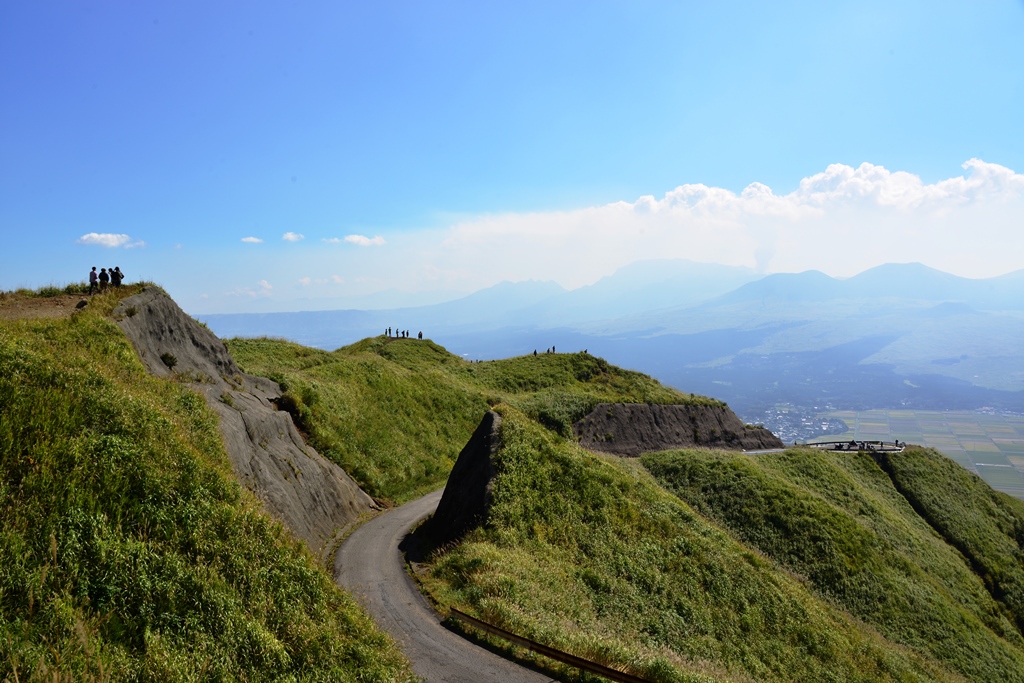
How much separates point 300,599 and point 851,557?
35251 mm

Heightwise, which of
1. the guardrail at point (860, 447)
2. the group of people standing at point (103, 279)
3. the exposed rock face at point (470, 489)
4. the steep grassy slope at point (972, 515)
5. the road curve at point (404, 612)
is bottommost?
the steep grassy slope at point (972, 515)

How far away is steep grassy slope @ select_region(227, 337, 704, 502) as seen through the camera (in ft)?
119

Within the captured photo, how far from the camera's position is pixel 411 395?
4859cm

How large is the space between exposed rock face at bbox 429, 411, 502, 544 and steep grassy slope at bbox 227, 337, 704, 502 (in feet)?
24.2

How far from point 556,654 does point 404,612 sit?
6496 mm

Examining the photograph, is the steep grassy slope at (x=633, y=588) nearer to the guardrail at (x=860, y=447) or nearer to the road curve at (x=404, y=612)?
the road curve at (x=404, y=612)

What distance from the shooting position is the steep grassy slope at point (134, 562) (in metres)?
10.5

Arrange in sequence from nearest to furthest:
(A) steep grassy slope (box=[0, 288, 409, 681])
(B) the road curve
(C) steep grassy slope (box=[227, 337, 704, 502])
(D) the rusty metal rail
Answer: (A) steep grassy slope (box=[0, 288, 409, 681]), (D) the rusty metal rail, (B) the road curve, (C) steep grassy slope (box=[227, 337, 704, 502])

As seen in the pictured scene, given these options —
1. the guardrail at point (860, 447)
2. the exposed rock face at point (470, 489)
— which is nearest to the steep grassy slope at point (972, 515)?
the guardrail at point (860, 447)

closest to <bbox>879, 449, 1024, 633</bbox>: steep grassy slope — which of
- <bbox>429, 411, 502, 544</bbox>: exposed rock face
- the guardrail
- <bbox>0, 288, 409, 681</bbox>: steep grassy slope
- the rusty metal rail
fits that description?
the guardrail

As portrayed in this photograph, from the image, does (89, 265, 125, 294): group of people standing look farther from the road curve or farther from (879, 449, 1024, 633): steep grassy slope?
(879, 449, 1024, 633): steep grassy slope

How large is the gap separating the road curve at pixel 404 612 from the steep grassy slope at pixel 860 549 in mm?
24474

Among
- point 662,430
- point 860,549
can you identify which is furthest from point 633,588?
point 662,430

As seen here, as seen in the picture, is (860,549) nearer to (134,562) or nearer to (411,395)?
(411,395)
